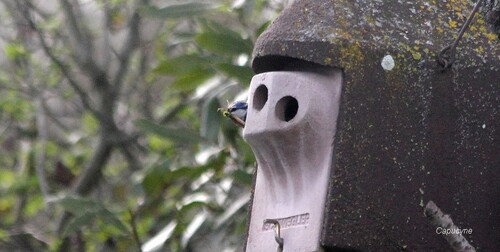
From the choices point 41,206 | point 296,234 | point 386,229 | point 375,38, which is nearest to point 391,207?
point 386,229

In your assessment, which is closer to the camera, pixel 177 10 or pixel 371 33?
pixel 371 33

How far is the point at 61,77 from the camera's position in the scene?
6.79m

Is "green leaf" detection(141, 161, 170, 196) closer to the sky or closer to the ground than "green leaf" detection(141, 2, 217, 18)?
closer to the ground

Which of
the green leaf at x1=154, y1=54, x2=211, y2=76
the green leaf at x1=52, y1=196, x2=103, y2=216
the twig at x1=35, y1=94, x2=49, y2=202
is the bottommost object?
the twig at x1=35, y1=94, x2=49, y2=202

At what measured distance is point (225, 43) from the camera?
452cm

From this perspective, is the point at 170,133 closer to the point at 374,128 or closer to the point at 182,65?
the point at 182,65

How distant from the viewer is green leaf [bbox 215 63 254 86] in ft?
14.2

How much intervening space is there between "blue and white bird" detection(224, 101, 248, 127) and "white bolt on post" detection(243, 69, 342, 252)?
6.7 inches

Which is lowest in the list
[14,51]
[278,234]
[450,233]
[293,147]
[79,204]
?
[14,51]

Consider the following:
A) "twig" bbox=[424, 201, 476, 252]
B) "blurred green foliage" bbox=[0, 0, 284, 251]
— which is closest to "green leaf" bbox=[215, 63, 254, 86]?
"blurred green foliage" bbox=[0, 0, 284, 251]

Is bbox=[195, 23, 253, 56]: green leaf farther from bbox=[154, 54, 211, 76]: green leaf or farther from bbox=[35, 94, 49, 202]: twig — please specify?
bbox=[35, 94, 49, 202]: twig

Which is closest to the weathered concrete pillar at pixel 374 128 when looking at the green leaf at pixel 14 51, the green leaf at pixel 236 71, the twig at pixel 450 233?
the twig at pixel 450 233

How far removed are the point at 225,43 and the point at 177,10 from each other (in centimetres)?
43

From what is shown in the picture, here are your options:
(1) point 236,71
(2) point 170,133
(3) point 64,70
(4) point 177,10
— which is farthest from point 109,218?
(3) point 64,70
